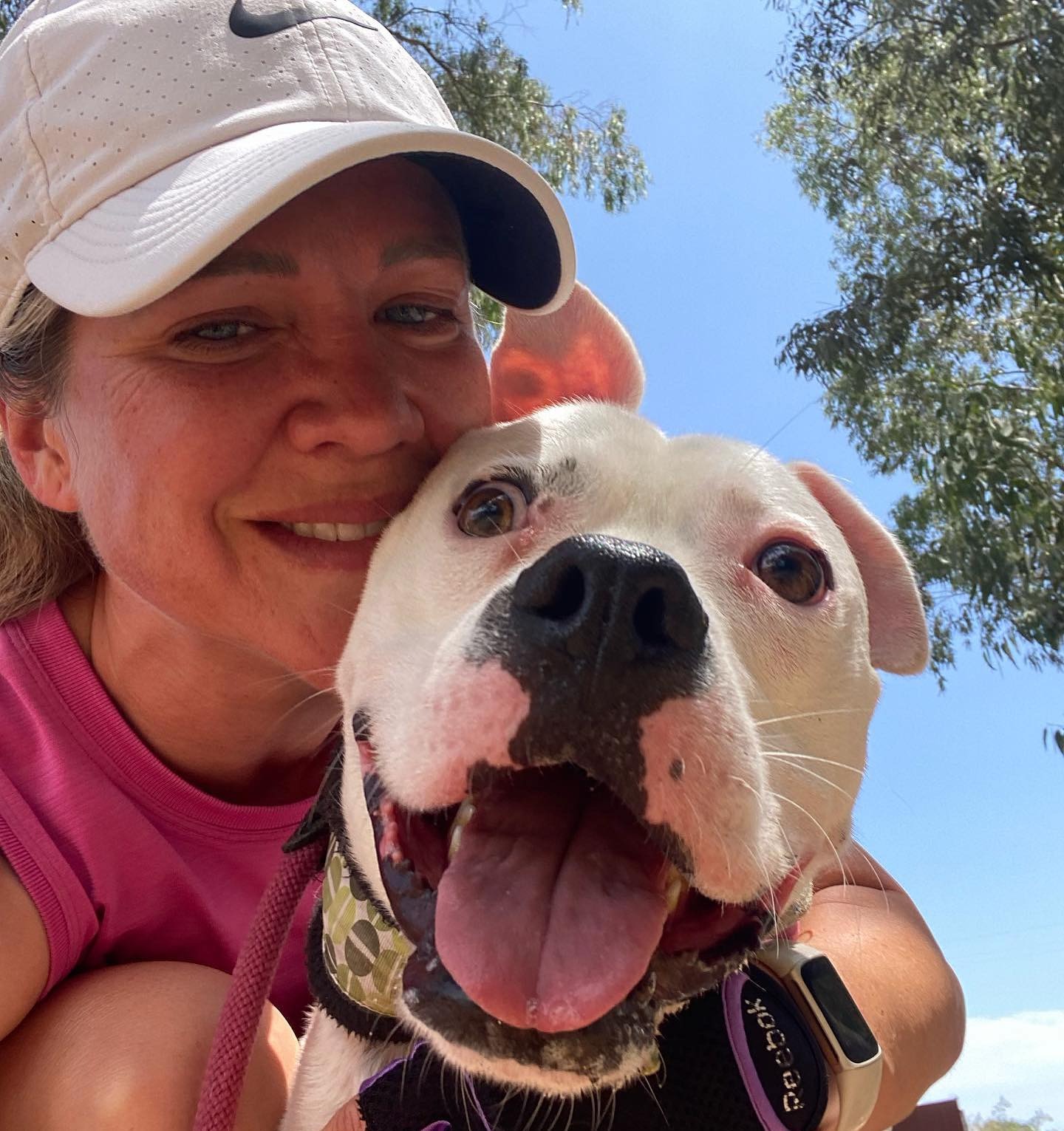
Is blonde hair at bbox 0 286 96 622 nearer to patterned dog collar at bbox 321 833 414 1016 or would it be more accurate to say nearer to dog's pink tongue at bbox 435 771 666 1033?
patterned dog collar at bbox 321 833 414 1016

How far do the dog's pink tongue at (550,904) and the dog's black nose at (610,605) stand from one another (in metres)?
0.27

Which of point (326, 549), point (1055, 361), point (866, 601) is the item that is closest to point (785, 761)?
point (866, 601)

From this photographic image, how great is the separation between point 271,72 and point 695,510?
4.05ft

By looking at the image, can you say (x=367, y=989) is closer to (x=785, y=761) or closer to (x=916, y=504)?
(x=785, y=761)

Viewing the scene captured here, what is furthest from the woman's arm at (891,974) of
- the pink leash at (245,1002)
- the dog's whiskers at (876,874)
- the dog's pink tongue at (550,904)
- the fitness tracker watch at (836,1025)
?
the pink leash at (245,1002)

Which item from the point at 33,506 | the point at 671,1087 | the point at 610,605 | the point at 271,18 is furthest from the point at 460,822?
the point at 33,506

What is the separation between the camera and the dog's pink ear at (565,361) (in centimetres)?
280

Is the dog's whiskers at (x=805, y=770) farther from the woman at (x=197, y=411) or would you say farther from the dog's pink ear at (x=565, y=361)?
the dog's pink ear at (x=565, y=361)

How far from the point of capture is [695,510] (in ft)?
6.88

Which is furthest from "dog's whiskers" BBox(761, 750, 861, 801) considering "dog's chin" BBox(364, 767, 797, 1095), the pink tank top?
the pink tank top

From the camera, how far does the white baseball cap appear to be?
1939mm

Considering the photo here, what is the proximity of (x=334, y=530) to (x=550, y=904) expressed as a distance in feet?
3.49

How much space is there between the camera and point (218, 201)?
1907 mm

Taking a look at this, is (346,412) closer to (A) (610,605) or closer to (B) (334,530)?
(B) (334,530)
